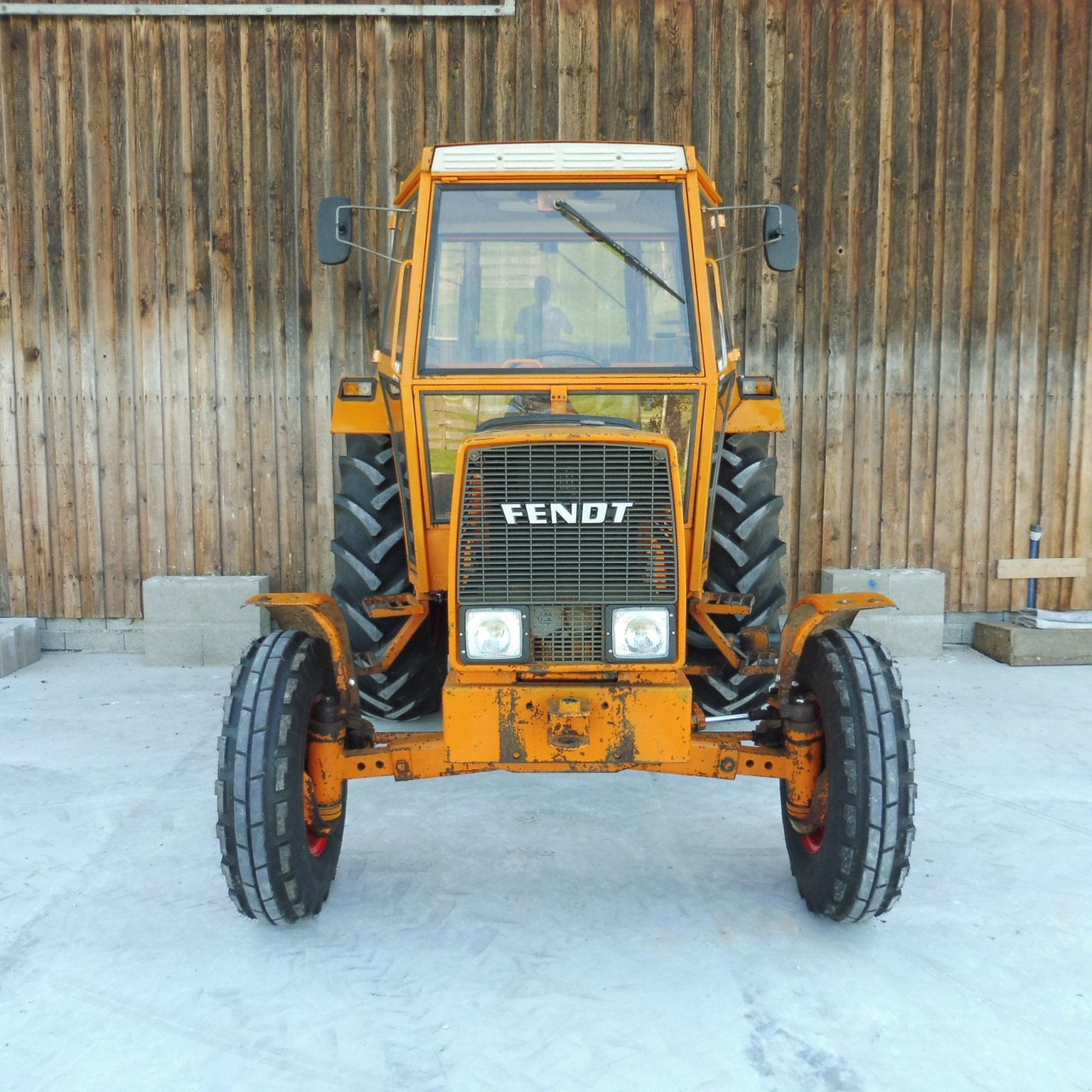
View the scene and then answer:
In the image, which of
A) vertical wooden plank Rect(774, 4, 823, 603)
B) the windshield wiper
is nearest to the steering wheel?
the windshield wiper

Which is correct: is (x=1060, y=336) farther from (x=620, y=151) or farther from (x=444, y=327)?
(x=444, y=327)

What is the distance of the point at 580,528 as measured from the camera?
2723 millimetres

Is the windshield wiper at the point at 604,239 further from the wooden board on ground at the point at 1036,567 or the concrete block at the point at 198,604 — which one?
the wooden board on ground at the point at 1036,567

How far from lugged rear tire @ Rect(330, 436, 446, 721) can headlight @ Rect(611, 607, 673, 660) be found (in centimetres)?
145

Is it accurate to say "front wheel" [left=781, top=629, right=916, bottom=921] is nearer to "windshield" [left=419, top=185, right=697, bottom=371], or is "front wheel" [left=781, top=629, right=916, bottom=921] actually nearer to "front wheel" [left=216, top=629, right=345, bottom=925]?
"windshield" [left=419, top=185, right=697, bottom=371]

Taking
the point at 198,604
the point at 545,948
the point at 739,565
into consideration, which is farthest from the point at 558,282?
the point at 198,604

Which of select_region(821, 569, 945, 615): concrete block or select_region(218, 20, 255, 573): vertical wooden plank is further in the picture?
select_region(821, 569, 945, 615): concrete block

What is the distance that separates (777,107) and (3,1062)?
619 cm

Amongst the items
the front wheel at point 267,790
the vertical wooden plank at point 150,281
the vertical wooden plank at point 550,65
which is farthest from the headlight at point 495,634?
the vertical wooden plank at point 550,65

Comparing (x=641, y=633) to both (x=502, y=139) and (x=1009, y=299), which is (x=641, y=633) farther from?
(x=1009, y=299)

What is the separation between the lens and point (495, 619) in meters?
2.71

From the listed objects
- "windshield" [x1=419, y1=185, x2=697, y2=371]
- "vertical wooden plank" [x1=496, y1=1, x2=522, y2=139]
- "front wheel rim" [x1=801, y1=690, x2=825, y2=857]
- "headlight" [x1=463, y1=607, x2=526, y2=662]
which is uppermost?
"vertical wooden plank" [x1=496, y1=1, x2=522, y2=139]

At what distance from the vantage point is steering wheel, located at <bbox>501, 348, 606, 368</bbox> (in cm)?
334

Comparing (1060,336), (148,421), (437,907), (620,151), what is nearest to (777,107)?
(1060,336)
